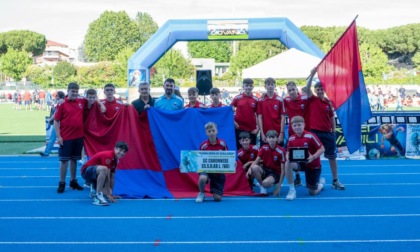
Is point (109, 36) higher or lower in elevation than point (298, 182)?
higher

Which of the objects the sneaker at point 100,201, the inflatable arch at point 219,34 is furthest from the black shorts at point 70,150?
the inflatable arch at point 219,34

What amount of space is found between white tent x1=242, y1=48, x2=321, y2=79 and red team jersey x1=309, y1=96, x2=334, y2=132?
961 centimetres

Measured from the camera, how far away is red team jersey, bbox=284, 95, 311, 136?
9.40m

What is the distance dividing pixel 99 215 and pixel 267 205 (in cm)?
236

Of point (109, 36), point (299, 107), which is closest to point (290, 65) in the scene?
point (299, 107)

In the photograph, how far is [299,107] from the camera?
31.0ft

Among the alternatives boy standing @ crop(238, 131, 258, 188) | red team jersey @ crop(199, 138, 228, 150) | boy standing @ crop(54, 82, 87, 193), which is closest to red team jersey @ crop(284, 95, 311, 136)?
boy standing @ crop(238, 131, 258, 188)

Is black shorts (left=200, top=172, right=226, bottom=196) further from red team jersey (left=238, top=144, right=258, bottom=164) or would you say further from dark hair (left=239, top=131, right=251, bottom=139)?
dark hair (left=239, top=131, right=251, bottom=139)

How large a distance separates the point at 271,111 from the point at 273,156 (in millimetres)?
955

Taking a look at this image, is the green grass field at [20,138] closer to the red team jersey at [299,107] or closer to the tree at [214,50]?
the red team jersey at [299,107]

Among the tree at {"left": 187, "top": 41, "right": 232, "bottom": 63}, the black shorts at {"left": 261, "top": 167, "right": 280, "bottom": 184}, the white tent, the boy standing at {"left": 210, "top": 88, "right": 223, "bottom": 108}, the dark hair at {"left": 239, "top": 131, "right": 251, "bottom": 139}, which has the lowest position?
the black shorts at {"left": 261, "top": 167, "right": 280, "bottom": 184}

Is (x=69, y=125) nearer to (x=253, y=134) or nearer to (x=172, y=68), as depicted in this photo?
(x=253, y=134)

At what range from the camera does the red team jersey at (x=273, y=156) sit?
8969 mm

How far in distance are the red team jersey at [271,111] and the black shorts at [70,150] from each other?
304 centimetres
